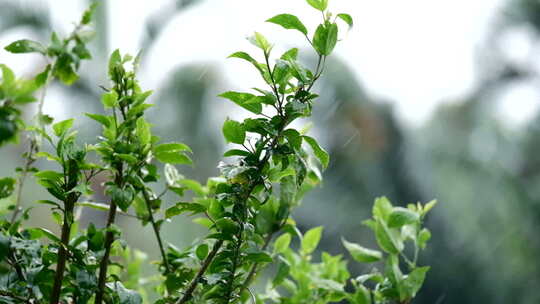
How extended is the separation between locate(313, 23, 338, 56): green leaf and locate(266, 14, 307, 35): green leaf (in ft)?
0.04

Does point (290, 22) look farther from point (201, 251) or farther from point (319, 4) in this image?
point (201, 251)

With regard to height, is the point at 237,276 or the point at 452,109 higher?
the point at 452,109

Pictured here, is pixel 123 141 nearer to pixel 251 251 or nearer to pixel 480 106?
pixel 251 251

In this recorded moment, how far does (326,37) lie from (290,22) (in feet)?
0.09

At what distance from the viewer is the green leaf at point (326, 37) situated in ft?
1.21

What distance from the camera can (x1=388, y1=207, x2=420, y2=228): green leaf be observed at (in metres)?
0.50

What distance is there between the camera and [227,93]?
1.22ft

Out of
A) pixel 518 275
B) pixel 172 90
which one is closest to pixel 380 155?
pixel 518 275

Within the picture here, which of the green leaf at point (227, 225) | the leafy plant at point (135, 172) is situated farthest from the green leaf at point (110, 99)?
the green leaf at point (227, 225)

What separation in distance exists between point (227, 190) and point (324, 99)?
13.5ft

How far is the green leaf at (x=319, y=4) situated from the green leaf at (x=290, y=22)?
0.5 inches

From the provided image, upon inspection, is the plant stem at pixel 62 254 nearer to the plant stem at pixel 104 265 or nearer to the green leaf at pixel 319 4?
the plant stem at pixel 104 265

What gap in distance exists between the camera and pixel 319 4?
0.38 meters

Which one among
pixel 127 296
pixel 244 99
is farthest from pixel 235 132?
pixel 127 296
